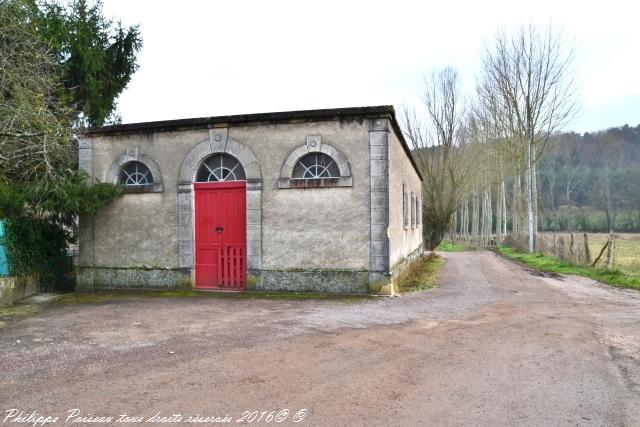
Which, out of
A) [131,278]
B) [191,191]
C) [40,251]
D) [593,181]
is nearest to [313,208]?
[191,191]

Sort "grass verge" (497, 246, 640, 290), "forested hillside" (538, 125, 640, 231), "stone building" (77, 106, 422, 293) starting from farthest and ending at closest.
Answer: "forested hillside" (538, 125, 640, 231), "grass verge" (497, 246, 640, 290), "stone building" (77, 106, 422, 293)

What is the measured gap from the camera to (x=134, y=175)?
10.6 meters

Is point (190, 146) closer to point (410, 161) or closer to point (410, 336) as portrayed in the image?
point (410, 336)

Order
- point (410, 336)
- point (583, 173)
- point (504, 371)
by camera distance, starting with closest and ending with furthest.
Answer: point (504, 371)
point (410, 336)
point (583, 173)

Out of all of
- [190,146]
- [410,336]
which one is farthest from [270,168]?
[410,336]

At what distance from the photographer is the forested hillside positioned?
55.3m

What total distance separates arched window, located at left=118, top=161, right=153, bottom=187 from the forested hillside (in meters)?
51.2

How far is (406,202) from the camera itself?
13977mm

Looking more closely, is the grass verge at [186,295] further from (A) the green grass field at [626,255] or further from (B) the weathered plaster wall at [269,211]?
(A) the green grass field at [626,255]

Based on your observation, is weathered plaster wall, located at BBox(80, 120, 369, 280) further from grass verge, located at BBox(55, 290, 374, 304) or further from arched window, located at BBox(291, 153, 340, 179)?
grass verge, located at BBox(55, 290, 374, 304)

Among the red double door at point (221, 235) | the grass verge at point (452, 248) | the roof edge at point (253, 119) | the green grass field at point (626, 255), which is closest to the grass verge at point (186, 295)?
the red double door at point (221, 235)

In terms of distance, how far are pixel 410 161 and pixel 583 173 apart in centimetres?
6186

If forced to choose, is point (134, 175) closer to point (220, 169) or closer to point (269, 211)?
point (220, 169)

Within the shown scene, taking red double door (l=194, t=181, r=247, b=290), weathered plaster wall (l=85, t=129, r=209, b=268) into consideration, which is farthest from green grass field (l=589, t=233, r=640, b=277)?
weathered plaster wall (l=85, t=129, r=209, b=268)
